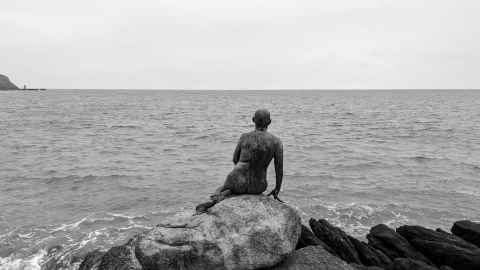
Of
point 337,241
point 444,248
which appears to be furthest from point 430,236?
point 337,241

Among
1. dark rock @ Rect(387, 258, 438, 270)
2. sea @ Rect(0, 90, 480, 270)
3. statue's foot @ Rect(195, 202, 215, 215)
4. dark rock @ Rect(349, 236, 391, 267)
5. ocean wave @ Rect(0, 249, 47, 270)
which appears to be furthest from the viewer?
sea @ Rect(0, 90, 480, 270)

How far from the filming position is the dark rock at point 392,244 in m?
11.4

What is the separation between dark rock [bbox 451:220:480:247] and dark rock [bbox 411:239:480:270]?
4.70 feet

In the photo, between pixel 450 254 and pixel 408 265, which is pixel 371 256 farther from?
pixel 450 254

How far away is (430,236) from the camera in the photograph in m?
12.1

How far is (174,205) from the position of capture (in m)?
18.9

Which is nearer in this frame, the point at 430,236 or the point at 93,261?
the point at 93,261

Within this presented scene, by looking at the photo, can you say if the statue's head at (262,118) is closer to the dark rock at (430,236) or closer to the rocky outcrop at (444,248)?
the rocky outcrop at (444,248)

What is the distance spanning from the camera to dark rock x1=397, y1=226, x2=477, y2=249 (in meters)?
11.6

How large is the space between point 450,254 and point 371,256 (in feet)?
6.92

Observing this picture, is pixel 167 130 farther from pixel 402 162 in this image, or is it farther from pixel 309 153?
pixel 402 162

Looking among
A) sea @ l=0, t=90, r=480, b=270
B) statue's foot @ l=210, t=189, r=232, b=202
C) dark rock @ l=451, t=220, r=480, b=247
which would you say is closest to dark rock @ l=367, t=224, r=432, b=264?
dark rock @ l=451, t=220, r=480, b=247

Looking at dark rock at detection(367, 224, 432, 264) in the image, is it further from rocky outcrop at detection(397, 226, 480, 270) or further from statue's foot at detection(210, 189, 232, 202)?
statue's foot at detection(210, 189, 232, 202)

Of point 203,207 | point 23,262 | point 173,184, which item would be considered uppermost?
point 203,207
